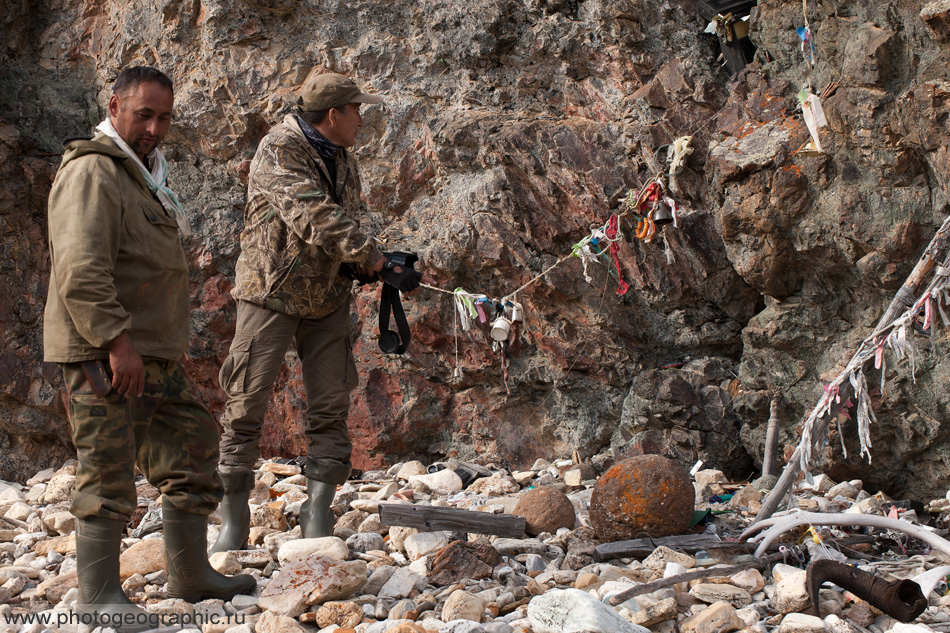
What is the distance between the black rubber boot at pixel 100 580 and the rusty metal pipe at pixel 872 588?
8.16ft

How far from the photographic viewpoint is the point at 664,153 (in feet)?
19.0

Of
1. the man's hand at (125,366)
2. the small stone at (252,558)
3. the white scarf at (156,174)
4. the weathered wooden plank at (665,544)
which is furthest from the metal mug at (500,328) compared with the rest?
the man's hand at (125,366)

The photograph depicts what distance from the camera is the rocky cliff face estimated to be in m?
4.77

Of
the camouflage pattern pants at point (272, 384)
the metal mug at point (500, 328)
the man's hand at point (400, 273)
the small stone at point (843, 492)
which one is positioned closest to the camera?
the man's hand at point (400, 273)

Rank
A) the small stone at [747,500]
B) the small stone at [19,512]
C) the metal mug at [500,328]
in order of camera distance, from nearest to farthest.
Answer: the small stone at [747,500] < the small stone at [19,512] < the metal mug at [500,328]

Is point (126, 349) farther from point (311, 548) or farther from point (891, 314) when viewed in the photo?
point (891, 314)

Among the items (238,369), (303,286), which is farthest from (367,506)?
(303,286)

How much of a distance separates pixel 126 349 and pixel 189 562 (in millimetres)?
899

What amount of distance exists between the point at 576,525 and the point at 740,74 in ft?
11.6

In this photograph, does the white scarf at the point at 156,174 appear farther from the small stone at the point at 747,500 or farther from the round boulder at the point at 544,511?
the small stone at the point at 747,500

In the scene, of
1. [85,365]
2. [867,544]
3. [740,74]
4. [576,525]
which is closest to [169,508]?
[85,365]

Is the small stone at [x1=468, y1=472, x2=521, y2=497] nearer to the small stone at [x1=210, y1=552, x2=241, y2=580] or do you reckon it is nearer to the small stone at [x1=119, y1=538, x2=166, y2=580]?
the small stone at [x1=210, y1=552, x2=241, y2=580]

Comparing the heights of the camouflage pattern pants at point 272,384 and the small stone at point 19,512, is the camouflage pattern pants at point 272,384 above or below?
above

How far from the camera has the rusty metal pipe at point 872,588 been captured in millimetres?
2764
